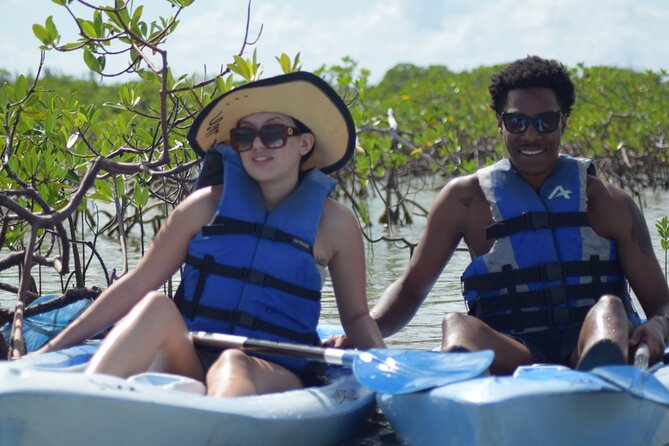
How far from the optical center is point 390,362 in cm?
311

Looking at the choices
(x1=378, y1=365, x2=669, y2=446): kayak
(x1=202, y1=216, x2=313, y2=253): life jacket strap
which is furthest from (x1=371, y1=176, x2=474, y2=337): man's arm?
(x1=378, y1=365, x2=669, y2=446): kayak

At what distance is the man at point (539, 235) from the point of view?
11.7 feet

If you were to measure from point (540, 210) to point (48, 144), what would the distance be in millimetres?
2182

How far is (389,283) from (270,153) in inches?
150

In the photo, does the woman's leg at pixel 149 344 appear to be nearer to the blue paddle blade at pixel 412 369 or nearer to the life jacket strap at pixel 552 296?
the blue paddle blade at pixel 412 369

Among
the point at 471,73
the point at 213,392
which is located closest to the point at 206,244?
the point at 213,392

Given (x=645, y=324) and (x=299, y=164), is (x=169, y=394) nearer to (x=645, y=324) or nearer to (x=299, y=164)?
(x=299, y=164)

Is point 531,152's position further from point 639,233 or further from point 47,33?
point 47,33

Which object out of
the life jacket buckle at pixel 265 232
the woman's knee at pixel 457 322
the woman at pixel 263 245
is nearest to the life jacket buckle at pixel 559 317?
the woman's knee at pixel 457 322

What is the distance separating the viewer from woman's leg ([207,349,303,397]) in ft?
9.96

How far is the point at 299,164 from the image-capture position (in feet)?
12.1

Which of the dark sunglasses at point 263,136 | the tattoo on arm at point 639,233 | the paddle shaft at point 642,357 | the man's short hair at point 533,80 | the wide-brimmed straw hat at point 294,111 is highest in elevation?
the man's short hair at point 533,80

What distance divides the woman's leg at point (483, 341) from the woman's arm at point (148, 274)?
0.85 m

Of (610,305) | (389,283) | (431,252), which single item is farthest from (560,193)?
(389,283)
